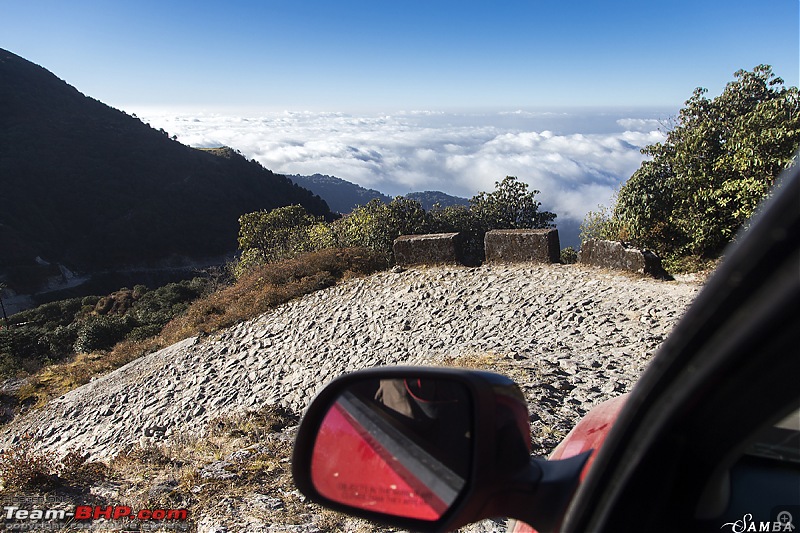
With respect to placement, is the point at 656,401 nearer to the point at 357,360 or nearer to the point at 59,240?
the point at 357,360

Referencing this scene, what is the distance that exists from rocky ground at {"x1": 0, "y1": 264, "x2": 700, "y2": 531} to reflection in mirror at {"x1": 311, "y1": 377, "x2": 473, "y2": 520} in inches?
118

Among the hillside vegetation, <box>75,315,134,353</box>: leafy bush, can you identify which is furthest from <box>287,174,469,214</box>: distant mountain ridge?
the hillside vegetation

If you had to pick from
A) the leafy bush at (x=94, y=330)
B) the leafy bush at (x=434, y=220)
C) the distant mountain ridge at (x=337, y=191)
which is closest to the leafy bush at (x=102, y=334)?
the leafy bush at (x=94, y=330)

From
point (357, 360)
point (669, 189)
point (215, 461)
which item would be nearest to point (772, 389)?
point (215, 461)

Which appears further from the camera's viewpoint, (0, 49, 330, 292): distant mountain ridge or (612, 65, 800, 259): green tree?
(0, 49, 330, 292): distant mountain ridge

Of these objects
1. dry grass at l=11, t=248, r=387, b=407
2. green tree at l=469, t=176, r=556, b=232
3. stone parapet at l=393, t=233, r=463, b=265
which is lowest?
dry grass at l=11, t=248, r=387, b=407

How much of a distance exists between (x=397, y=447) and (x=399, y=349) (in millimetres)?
5875

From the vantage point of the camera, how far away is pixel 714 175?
9.10 metres

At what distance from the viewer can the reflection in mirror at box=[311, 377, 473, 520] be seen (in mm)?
1142

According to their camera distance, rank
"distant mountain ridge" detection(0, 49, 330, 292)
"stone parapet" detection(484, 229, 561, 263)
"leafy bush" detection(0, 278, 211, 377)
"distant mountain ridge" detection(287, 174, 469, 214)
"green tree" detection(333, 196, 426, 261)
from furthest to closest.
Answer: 1. "distant mountain ridge" detection(287, 174, 469, 214)
2. "distant mountain ridge" detection(0, 49, 330, 292)
3. "leafy bush" detection(0, 278, 211, 377)
4. "green tree" detection(333, 196, 426, 261)
5. "stone parapet" detection(484, 229, 561, 263)

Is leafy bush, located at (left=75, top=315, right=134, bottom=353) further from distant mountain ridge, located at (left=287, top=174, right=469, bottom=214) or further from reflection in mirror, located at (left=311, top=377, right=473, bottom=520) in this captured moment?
distant mountain ridge, located at (left=287, top=174, right=469, bottom=214)

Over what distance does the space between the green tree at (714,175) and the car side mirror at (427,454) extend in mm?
9034

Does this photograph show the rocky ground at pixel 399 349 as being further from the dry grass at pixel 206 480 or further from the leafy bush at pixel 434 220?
the leafy bush at pixel 434 220

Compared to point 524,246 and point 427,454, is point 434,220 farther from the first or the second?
point 427,454
